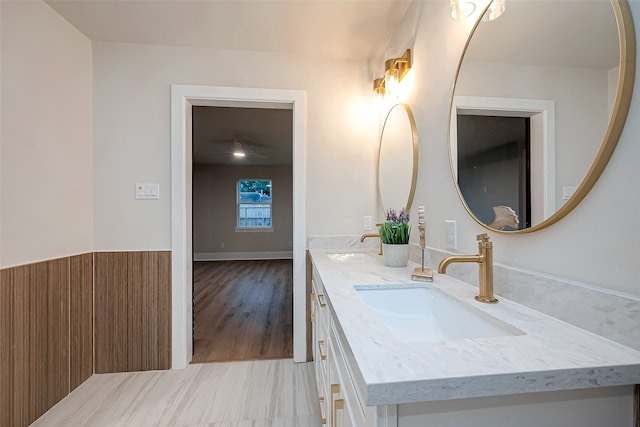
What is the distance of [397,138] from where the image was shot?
6.06 ft

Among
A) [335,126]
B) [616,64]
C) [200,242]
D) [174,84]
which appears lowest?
[200,242]

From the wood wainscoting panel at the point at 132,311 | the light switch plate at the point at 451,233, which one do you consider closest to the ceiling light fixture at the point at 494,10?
the light switch plate at the point at 451,233

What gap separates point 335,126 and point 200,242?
19.5 feet

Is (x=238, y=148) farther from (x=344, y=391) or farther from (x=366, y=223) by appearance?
(x=344, y=391)

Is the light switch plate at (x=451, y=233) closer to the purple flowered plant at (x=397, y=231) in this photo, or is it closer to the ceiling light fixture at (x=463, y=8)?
the purple flowered plant at (x=397, y=231)

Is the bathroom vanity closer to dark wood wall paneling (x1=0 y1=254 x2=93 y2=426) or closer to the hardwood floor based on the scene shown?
dark wood wall paneling (x1=0 y1=254 x2=93 y2=426)

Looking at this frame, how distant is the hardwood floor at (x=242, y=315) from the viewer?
2371 mm

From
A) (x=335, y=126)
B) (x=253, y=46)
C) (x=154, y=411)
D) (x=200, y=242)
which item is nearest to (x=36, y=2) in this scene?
(x=253, y=46)

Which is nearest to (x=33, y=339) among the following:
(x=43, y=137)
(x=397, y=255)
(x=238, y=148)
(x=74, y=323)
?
(x=74, y=323)

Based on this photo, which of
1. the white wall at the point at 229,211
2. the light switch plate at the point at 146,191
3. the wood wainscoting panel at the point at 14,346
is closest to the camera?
the wood wainscoting panel at the point at 14,346

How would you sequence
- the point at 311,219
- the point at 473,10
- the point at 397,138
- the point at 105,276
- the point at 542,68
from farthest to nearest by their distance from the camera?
the point at 311,219
the point at 105,276
the point at 397,138
the point at 473,10
the point at 542,68

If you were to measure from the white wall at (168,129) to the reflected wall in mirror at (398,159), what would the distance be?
0.70 ft

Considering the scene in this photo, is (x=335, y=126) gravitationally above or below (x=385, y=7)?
below

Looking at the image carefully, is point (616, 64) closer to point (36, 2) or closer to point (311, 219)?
point (311, 219)
